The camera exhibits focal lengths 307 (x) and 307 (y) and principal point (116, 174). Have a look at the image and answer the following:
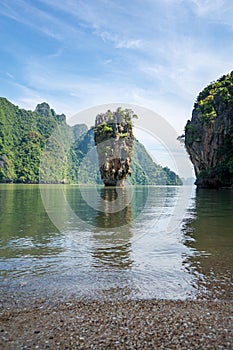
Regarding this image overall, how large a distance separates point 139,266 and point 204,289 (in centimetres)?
179

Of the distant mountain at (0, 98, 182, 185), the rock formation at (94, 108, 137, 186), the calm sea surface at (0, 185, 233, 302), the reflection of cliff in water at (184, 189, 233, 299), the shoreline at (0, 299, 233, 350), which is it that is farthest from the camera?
the distant mountain at (0, 98, 182, 185)

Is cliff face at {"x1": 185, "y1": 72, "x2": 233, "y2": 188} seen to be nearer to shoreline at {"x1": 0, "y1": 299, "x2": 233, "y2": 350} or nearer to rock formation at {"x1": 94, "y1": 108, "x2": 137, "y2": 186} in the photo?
rock formation at {"x1": 94, "y1": 108, "x2": 137, "y2": 186}

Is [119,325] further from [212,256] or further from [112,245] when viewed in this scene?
[112,245]

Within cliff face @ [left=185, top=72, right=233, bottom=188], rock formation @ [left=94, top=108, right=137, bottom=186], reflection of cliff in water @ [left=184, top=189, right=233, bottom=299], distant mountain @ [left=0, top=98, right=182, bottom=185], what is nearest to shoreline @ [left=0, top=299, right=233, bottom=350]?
reflection of cliff in water @ [left=184, top=189, right=233, bottom=299]

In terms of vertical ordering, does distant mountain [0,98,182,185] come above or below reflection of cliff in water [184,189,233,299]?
above

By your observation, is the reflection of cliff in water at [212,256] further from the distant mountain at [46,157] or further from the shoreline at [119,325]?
the distant mountain at [46,157]

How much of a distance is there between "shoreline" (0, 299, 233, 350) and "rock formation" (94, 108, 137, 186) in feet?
198

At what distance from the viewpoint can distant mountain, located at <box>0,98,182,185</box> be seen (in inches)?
4685

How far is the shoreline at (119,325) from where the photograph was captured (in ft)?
11.2

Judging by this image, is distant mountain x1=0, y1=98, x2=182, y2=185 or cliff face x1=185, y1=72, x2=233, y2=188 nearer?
cliff face x1=185, y1=72, x2=233, y2=188

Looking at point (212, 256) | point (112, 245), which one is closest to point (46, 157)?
point (112, 245)

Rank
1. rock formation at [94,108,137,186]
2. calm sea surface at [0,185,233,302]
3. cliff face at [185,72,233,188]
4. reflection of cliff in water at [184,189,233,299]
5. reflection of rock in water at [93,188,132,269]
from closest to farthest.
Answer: calm sea surface at [0,185,233,302]
reflection of cliff in water at [184,189,233,299]
reflection of rock in water at [93,188,132,269]
cliff face at [185,72,233,188]
rock formation at [94,108,137,186]

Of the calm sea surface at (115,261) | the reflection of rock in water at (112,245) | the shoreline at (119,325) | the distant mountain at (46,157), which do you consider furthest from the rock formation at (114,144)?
the shoreline at (119,325)

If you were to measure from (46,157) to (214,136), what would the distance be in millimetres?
100221
